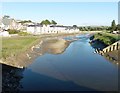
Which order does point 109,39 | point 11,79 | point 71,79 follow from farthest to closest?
1. point 109,39
2. point 71,79
3. point 11,79

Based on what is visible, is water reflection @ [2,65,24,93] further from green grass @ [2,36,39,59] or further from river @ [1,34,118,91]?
green grass @ [2,36,39,59]

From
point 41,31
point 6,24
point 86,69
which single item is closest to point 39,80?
point 86,69

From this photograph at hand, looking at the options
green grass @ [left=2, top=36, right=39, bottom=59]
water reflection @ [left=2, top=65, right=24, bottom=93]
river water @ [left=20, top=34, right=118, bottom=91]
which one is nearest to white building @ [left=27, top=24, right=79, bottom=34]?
green grass @ [left=2, top=36, right=39, bottom=59]

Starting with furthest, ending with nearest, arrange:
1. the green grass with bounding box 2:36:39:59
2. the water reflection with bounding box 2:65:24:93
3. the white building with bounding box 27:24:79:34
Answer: the white building with bounding box 27:24:79:34
the green grass with bounding box 2:36:39:59
the water reflection with bounding box 2:65:24:93

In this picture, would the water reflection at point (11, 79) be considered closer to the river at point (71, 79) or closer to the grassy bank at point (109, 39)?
the river at point (71, 79)

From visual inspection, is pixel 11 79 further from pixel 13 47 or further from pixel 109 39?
pixel 109 39

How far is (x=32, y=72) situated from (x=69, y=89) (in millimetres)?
8222

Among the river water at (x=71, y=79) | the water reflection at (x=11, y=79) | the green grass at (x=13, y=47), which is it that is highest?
the green grass at (x=13, y=47)

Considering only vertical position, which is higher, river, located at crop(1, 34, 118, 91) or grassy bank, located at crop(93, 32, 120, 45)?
grassy bank, located at crop(93, 32, 120, 45)

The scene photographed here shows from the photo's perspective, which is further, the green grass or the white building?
the white building

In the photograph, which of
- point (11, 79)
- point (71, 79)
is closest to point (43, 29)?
point (71, 79)

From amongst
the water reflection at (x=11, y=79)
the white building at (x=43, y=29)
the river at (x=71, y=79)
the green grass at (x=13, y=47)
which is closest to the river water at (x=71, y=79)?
the river at (x=71, y=79)

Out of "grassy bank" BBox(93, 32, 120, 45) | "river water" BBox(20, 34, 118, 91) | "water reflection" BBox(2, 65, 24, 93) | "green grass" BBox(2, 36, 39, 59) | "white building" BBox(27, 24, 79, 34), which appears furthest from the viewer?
"white building" BBox(27, 24, 79, 34)

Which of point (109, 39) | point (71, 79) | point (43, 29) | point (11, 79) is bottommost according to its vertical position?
point (71, 79)
